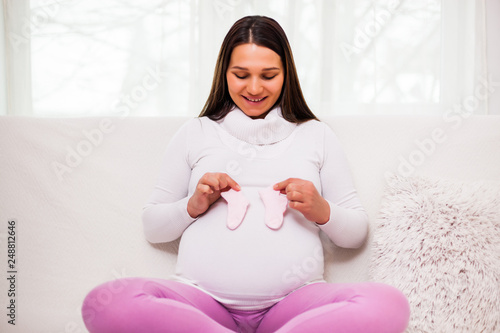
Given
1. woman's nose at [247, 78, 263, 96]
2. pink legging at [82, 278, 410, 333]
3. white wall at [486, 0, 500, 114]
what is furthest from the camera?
white wall at [486, 0, 500, 114]

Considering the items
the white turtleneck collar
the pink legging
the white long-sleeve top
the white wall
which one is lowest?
the pink legging

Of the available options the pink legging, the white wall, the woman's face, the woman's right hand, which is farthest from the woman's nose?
the white wall

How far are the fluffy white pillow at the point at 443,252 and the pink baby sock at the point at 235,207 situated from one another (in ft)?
1.17

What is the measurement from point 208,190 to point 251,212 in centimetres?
13

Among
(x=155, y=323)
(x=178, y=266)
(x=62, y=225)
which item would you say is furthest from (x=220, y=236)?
(x=62, y=225)

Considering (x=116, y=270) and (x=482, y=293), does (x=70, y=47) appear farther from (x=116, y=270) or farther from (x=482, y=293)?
(x=482, y=293)

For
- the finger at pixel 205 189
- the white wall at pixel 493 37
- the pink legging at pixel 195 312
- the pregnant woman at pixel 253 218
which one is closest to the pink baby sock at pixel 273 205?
the pregnant woman at pixel 253 218

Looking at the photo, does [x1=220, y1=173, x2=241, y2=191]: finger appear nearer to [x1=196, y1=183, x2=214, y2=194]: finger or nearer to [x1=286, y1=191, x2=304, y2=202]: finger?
[x1=196, y1=183, x2=214, y2=194]: finger

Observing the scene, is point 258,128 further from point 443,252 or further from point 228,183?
point 443,252

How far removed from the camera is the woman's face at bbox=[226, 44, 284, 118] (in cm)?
118

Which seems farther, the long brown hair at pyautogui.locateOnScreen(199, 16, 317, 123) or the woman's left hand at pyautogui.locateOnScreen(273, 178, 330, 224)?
the long brown hair at pyautogui.locateOnScreen(199, 16, 317, 123)

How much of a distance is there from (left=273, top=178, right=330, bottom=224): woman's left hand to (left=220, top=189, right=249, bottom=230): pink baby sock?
0.30ft

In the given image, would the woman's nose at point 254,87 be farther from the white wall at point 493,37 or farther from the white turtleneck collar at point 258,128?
the white wall at point 493,37

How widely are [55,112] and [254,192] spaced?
51.4 inches
